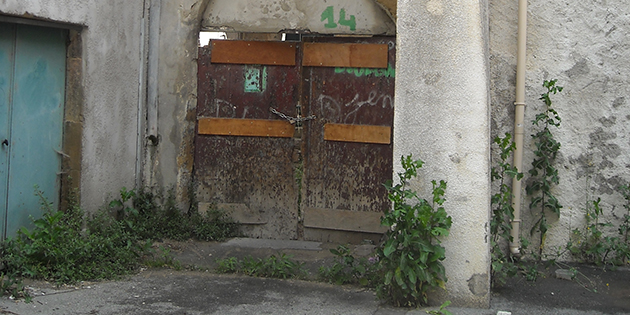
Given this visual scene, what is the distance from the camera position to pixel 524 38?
513 centimetres

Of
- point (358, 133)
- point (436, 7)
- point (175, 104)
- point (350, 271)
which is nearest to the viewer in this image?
point (436, 7)

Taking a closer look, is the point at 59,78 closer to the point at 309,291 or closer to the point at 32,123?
the point at 32,123

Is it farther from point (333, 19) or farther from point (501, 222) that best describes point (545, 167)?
point (333, 19)

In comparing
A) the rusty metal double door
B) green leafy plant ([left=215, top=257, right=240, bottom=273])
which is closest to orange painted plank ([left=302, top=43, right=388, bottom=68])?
the rusty metal double door

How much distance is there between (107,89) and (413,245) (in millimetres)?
3424

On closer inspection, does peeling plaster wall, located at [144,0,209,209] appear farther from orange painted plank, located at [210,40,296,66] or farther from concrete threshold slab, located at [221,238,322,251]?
concrete threshold slab, located at [221,238,322,251]

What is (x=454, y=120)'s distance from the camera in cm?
439

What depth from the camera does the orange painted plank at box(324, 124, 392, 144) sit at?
632 cm

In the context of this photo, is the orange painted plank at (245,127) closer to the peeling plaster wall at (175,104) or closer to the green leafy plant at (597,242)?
the peeling plaster wall at (175,104)

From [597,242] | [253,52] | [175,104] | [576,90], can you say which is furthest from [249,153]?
[597,242]

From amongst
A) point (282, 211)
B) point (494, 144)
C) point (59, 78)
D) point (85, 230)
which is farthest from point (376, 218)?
point (59, 78)

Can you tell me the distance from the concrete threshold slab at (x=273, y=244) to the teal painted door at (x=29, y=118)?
1.73 metres

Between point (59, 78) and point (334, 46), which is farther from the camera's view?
point (334, 46)

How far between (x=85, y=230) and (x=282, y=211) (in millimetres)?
1923
